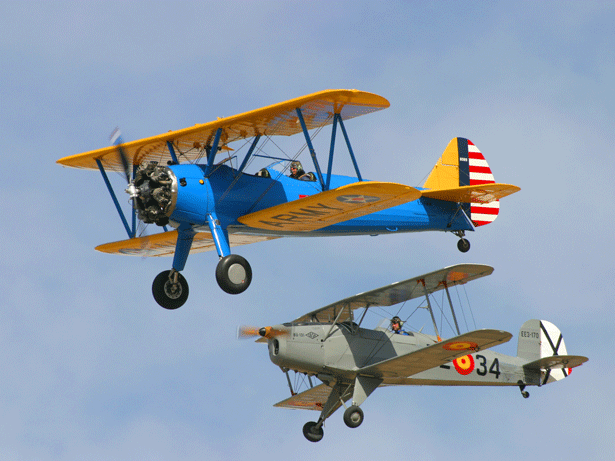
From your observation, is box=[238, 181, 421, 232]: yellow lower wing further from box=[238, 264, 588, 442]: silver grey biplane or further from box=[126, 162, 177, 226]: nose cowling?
box=[238, 264, 588, 442]: silver grey biplane

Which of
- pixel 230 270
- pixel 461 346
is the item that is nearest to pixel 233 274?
pixel 230 270

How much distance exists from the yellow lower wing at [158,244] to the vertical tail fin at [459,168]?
4.53 meters

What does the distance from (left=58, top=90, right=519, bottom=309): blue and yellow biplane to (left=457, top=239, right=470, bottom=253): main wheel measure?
1.43 meters

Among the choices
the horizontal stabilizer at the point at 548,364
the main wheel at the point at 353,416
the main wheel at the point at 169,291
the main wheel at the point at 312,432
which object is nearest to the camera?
the main wheel at the point at 169,291

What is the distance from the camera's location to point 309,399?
73.2ft

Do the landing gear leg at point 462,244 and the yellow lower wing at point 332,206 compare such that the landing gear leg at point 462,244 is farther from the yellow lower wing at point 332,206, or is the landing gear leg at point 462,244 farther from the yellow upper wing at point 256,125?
the yellow upper wing at point 256,125

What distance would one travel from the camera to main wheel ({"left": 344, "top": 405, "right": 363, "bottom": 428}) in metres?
18.3

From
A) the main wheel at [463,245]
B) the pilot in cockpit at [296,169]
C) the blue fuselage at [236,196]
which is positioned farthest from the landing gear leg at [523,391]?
the pilot in cockpit at [296,169]

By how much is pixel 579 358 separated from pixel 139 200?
978 cm

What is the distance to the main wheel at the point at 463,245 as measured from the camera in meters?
20.7

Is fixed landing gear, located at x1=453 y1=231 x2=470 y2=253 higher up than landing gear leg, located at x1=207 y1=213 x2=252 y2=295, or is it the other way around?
landing gear leg, located at x1=207 y1=213 x2=252 y2=295

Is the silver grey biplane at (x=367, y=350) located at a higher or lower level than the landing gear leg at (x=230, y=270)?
lower

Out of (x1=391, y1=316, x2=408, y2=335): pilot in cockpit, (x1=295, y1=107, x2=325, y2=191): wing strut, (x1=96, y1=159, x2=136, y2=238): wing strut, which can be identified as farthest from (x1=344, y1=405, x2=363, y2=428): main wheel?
(x1=96, y1=159, x2=136, y2=238): wing strut

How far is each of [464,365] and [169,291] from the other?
6.76 m
